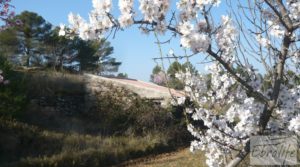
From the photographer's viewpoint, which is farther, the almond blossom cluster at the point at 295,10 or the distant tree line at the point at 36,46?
the distant tree line at the point at 36,46

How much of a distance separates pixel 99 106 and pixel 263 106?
1014 cm

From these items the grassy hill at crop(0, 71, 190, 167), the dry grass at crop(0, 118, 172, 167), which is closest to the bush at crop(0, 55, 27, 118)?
the grassy hill at crop(0, 71, 190, 167)

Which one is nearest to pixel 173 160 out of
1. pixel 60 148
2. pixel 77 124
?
pixel 60 148

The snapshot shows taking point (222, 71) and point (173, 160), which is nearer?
point (222, 71)

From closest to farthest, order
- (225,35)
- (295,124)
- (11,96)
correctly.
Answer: (295,124) < (225,35) < (11,96)

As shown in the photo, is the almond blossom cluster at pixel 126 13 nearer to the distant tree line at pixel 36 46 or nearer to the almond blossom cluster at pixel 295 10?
the almond blossom cluster at pixel 295 10

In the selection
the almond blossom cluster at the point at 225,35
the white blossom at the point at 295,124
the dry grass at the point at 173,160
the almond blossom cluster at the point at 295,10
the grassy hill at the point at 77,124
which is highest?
the almond blossom cluster at the point at 295,10

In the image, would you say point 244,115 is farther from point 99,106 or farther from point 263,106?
point 99,106

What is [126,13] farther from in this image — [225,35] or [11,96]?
[11,96]

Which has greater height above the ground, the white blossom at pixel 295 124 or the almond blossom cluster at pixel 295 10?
the almond blossom cluster at pixel 295 10

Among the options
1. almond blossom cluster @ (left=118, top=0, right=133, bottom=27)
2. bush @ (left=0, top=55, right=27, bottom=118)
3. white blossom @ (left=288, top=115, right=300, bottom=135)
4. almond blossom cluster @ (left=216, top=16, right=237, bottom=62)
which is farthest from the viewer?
bush @ (left=0, top=55, right=27, bottom=118)

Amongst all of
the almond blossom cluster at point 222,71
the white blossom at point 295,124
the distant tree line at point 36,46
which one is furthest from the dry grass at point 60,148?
the distant tree line at point 36,46

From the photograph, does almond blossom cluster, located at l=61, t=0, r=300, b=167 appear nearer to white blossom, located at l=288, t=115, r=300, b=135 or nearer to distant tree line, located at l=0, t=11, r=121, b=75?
white blossom, located at l=288, t=115, r=300, b=135

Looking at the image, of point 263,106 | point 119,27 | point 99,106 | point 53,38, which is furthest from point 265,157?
point 53,38
